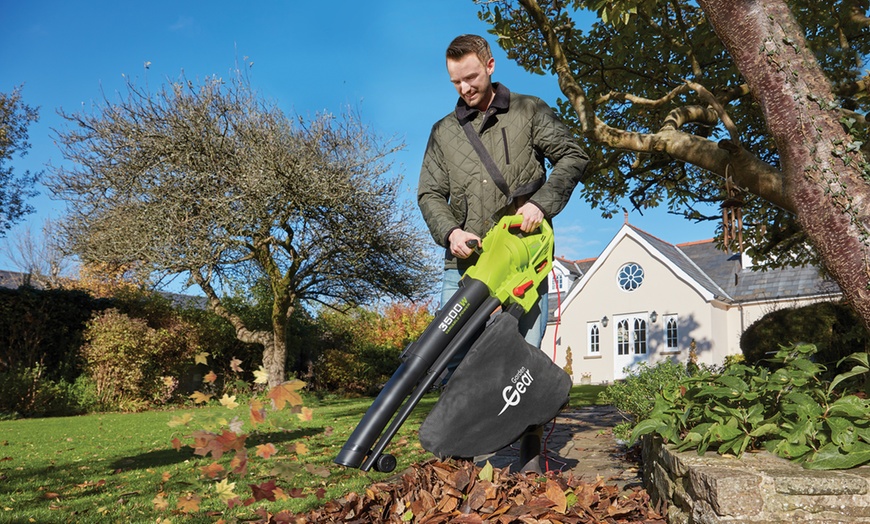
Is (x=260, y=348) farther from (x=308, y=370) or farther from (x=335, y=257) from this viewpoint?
(x=335, y=257)

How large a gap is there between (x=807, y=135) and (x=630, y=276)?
2188 cm

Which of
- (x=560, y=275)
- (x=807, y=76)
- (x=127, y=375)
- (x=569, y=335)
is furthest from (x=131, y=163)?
(x=560, y=275)

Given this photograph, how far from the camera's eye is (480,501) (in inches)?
88.2

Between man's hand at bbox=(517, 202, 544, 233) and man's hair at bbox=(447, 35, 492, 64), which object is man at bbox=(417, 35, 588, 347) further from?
man's hand at bbox=(517, 202, 544, 233)

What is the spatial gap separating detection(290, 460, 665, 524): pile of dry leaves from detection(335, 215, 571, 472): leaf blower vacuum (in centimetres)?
12

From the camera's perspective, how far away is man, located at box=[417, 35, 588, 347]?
2.84m

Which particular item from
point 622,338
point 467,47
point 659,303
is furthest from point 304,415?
point 622,338

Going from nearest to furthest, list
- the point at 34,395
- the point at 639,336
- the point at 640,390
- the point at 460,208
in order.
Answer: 1. the point at 460,208
2. the point at 640,390
3. the point at 34,395
4. the point at 639,336

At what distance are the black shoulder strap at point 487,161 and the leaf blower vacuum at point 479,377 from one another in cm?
29

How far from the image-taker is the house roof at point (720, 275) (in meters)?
22.3

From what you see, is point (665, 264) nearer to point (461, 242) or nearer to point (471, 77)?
point (471, 77)

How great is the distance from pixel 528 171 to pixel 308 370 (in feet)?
54.2

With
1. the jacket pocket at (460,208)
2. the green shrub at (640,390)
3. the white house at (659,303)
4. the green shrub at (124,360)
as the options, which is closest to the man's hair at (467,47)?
the jacket pocket at (460,208)

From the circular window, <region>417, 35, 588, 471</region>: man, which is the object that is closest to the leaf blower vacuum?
<region>417, 35, 588, 471</region>: man
